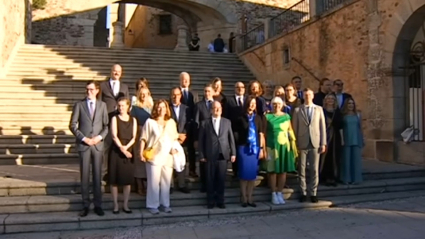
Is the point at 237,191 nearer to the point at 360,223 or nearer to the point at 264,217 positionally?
the point at 264,217


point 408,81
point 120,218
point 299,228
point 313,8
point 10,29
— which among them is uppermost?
point 313,8

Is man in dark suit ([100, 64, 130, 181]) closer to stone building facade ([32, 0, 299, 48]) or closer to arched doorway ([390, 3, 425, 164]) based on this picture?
arched doorway ([390, 3, 425, 164])

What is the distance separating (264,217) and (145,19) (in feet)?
100

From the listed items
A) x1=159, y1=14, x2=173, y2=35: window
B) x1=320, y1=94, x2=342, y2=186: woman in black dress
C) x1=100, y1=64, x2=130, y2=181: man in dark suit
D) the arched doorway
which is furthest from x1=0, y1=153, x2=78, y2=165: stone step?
x1=159, y1=14, x2=173, y2=35: window

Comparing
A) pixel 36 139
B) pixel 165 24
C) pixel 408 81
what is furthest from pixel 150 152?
pixel 165 24

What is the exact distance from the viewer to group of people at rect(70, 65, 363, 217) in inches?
233

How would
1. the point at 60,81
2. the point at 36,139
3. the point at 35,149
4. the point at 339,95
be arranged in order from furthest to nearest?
1. the point at 60,81
2. the point at 36,139
3. the point at 35,149
4. the point at 339,95

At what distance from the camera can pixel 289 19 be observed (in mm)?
15703

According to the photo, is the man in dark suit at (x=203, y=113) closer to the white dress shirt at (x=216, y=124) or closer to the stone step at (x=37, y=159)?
the white dress shirt at (x=216, y=124)

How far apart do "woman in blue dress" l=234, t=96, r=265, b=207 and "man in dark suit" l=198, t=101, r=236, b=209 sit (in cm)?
21

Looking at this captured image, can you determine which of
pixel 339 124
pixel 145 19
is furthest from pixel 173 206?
pixel 145 19

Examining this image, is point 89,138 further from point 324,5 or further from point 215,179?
point 324,5

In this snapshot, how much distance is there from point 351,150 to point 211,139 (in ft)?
8.83

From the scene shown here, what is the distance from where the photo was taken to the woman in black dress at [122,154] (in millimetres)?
5891
